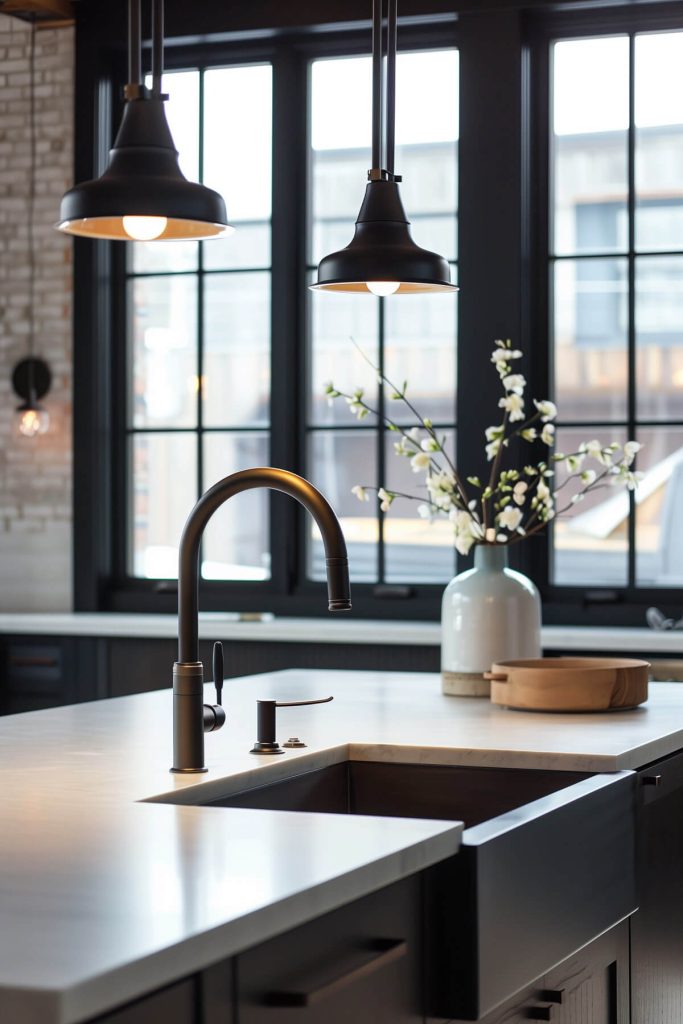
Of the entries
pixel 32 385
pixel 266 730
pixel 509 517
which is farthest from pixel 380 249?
pixel 32 385

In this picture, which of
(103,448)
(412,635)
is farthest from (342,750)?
(103,448)

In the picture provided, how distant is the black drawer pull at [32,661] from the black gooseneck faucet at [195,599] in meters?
3.61

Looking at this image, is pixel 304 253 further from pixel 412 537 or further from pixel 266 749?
pixel 266 749

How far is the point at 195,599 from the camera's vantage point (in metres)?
2.16

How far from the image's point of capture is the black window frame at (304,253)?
563 centimetres

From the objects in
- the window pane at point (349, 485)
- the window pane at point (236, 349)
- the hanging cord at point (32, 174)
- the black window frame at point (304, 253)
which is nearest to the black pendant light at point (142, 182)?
the black window frame at point (304, 253)

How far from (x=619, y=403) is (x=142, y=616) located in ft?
6.74

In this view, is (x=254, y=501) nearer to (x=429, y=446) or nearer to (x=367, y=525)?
(x=367, y=525)

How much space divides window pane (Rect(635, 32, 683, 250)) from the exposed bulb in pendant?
8.14 feet

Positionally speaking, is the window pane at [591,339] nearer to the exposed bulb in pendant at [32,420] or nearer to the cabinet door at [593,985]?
the exposed bulb in pendant at [32,420]

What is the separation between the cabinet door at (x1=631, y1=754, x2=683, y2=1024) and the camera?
250 centimetres

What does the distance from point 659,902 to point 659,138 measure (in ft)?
12.2

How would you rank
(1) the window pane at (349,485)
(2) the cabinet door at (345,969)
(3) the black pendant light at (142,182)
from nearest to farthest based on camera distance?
1. (2) the cabinet door at (345,969)
2. (3) the black pendant light at (142,182)
3. (1) the window pane at (349,485)

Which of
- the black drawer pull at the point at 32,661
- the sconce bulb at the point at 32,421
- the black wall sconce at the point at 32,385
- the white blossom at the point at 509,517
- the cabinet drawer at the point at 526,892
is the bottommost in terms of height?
the black drawer pull at the point at 32,661
